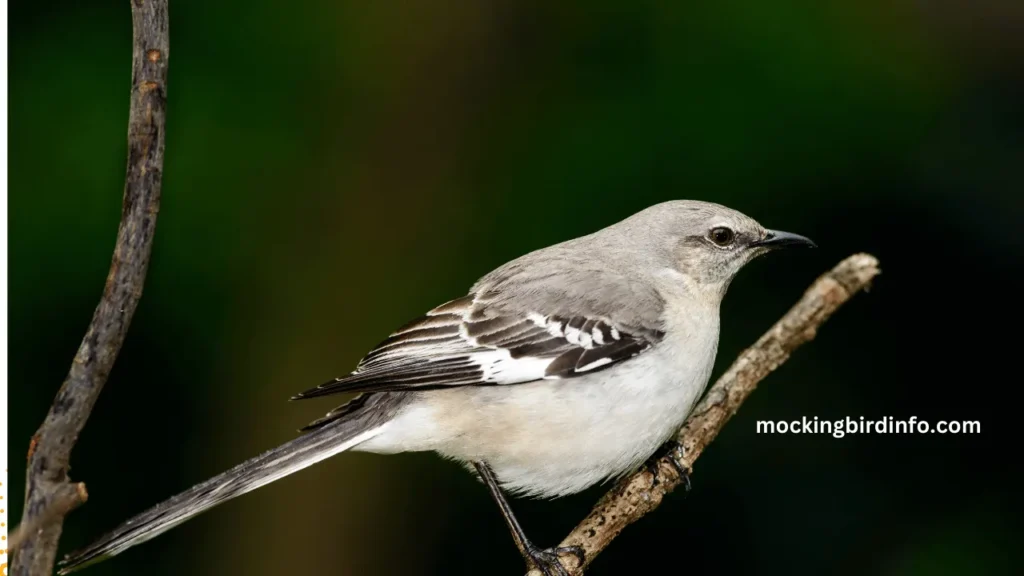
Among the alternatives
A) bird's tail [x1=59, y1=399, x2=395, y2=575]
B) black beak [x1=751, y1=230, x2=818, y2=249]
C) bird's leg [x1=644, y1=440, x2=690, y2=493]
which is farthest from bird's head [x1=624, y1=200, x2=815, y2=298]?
bird's tail [x1=59, y1=399, x2=395, y2=575]

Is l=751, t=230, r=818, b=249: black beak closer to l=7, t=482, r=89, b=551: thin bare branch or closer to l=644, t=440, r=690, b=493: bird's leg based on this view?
l=644, t=440, r=690, b=493: bird's leg

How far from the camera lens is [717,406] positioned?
10.5 ft

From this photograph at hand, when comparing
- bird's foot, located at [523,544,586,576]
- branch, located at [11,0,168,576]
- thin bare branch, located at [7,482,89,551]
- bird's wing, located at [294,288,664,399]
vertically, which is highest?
branch, located at [11,0,168,576]

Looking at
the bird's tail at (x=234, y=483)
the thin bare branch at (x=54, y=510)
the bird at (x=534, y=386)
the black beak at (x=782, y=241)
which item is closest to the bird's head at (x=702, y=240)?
the black beak at (x=782, y=241)

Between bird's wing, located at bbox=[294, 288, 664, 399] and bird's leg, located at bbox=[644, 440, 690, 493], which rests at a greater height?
bird's wing, located at bbox=[294, 288, 664, 399]

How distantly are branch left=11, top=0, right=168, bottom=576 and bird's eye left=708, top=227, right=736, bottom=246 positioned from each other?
1.88 meters

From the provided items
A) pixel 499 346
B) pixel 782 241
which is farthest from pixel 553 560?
pixel 782 241

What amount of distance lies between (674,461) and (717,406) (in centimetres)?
25

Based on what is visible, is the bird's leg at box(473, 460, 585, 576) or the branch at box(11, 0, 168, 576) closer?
the branch at box(11, 0, 168, 576)

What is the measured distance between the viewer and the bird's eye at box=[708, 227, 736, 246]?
303 cm

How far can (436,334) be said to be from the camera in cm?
279

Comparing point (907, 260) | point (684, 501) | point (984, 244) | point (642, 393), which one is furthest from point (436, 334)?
point (984, 244)

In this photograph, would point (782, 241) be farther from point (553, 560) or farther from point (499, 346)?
point (553, 560)

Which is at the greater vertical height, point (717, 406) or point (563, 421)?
point (563, 421)
